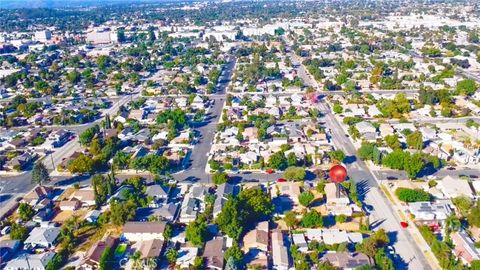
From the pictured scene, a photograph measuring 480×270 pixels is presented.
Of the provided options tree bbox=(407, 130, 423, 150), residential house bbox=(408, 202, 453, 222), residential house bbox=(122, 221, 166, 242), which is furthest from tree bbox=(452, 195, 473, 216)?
residential house bbox=(122, 221, 166, 242)

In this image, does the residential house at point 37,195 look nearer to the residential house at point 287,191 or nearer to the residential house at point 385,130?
the residential house at point 287,191

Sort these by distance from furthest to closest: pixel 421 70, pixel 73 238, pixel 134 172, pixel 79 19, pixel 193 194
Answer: pixel 79 19, pixel 421 70, pixel 134 172, pixel 193 194, pixel 73 238

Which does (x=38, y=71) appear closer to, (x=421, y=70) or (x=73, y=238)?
(x=73, y=238)

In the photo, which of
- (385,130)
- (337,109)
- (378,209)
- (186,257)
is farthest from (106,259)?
(337,109)

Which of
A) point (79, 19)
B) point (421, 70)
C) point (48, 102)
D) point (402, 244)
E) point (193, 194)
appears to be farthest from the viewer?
point (79, 19)

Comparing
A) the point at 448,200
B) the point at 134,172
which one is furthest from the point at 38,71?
the point at 448,200

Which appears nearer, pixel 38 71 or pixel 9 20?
pixel 38 71

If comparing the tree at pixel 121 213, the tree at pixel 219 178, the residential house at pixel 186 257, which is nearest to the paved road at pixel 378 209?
the tree at pixel 219 178
